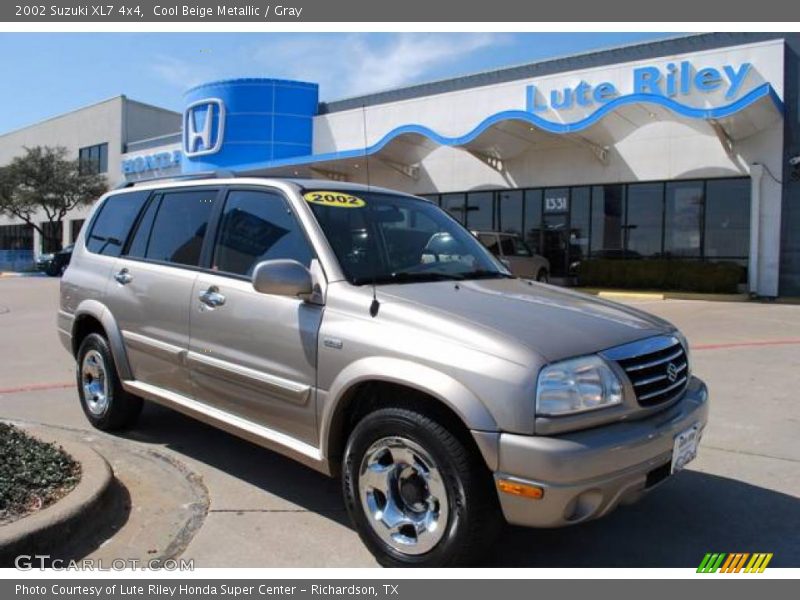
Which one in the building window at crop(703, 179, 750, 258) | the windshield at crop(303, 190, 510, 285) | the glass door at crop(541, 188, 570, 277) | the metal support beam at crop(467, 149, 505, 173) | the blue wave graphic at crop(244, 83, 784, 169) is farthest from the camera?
the metal support beam at crop(467, 149, 505, 173)

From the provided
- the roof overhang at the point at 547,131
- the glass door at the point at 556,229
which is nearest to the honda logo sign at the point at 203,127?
the roof overhang at the point at 547,131

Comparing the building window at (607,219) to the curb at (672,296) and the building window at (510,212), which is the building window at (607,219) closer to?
the curb at (672,296)

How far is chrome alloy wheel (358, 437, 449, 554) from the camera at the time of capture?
3086mm

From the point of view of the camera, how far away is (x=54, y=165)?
39344 millimetres

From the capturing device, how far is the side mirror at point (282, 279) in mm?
3500

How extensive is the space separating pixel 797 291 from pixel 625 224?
492 centimetres

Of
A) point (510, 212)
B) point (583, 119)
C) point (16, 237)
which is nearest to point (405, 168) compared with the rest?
point (510, 212)

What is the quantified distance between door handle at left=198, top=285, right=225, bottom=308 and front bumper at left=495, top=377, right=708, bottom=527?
6.81 feet

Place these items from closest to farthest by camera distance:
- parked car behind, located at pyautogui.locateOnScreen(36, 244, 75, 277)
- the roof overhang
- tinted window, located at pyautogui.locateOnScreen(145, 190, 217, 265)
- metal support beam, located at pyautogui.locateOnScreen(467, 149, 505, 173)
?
1. tinted window, located at pyautogui.locateOnScreen(145, 190, 217, 265)
2. the roof overhang
3. metal support beam, located at pyautogui.locateOnScreen(467, 149, 505, 173)
4. parked car behind, located at pyautogui.locateOnScreen(36, 244, 75, 277)

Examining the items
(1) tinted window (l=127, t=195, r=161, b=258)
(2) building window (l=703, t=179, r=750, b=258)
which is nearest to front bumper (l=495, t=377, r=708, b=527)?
(1) tinted window (l=127, t=195, r=161, b=258)

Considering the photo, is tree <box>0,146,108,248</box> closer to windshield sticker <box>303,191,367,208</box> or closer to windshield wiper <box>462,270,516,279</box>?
windshield sticker <box>303,191,367,208</box>

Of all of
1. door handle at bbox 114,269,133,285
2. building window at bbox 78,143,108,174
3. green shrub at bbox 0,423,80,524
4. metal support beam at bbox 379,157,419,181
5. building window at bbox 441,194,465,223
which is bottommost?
green shrub at bbox 0,423,80,524

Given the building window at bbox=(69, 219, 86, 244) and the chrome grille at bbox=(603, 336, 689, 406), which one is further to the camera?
the building window at bbox=(69, 219, 86, 244)

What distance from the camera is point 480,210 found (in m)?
23.5
